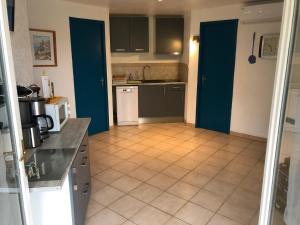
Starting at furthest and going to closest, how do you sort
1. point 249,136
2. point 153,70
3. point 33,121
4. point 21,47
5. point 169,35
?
A: point 153,70 < point 169,35 < point 249,136 < point 21,47 < point 33,121

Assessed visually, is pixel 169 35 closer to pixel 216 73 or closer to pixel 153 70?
pixel 153 70

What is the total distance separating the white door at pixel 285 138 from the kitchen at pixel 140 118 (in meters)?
0.91

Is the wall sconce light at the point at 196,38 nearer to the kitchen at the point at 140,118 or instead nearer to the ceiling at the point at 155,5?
the kitchen at the point at 140,118

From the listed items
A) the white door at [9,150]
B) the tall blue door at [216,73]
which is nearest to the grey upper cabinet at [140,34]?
the tall blue door at [216,73]

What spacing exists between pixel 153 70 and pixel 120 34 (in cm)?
117

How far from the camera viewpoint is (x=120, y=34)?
5168mm

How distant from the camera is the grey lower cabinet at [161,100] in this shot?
523 centimetres

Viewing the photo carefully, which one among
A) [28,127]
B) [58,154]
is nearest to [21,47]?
[28,127]

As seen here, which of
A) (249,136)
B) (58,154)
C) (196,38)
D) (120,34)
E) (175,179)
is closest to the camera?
(58,154)

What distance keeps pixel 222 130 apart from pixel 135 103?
192 cm

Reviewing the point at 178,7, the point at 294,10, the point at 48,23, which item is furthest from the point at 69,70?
the point at 294,10

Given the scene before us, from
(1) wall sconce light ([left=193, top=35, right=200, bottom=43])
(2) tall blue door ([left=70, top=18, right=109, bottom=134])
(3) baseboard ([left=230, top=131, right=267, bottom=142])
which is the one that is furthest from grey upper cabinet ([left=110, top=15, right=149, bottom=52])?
(3) baseboard ([left=230, top=131, right=267, bottom=142])

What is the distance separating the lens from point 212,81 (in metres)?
4.70

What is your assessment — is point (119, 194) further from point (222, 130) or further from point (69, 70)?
point (222, 130)
